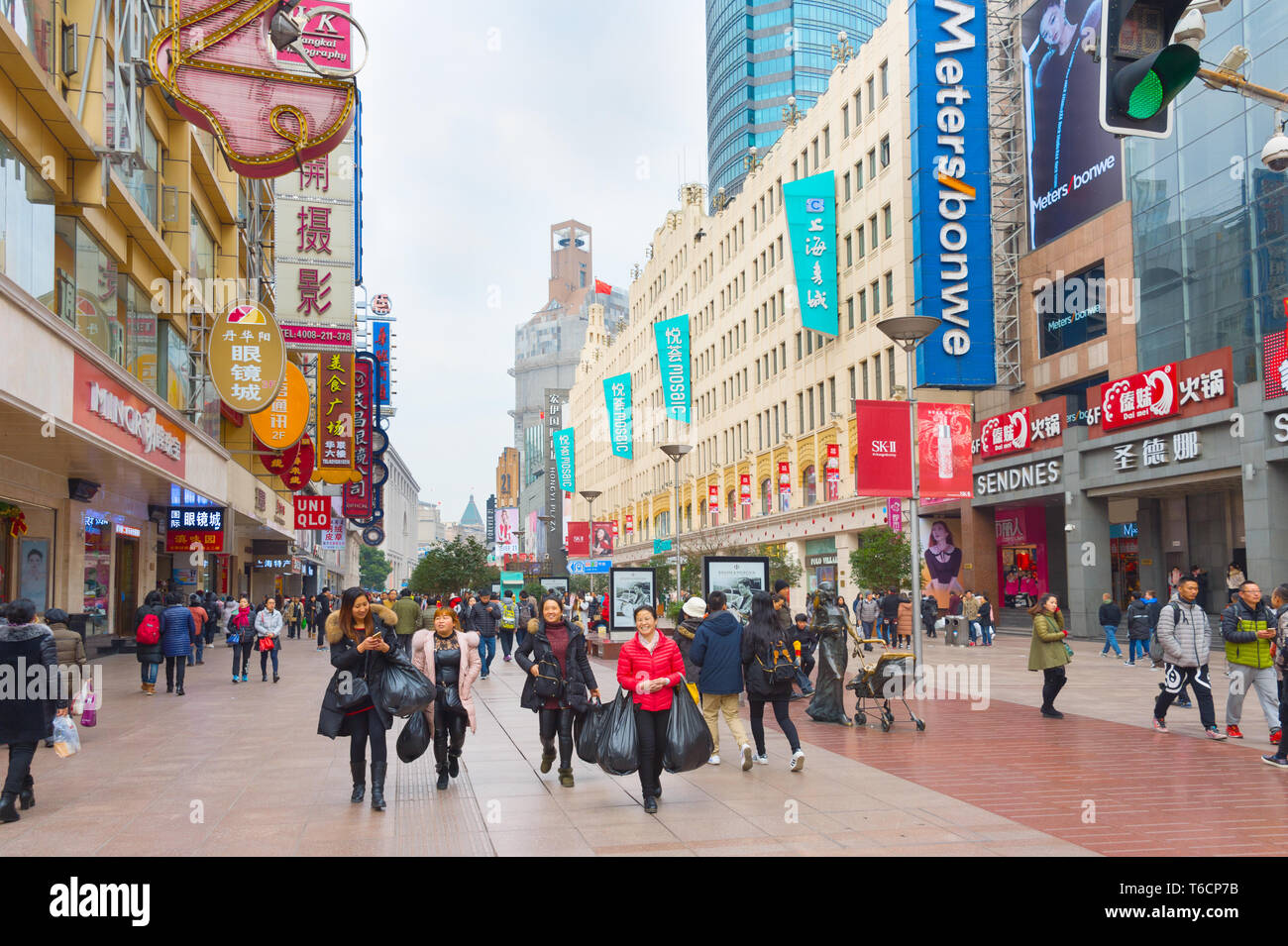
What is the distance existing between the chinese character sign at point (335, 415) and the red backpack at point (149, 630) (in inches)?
744

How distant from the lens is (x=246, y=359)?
23859mm

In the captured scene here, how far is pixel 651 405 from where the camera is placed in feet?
263

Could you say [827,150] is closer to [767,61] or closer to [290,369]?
[290,369]

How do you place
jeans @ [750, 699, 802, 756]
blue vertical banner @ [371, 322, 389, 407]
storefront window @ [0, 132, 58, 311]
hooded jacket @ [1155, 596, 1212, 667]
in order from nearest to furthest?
jeans @ [750, 699, 802, 756] < hooded jacket @ [1155, 596, 1212, 667] < storefront window @ [0, 132, 58, 311] < blue vertical banner @ [371, 322, 389, 407]

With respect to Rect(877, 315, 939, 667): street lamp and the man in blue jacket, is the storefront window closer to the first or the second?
the man in blue jacket

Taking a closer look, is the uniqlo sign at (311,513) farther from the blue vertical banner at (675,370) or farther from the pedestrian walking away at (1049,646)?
the pedestrian walking away at (1049,646)

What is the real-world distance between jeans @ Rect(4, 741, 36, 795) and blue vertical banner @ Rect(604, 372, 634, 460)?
62562 millimetres

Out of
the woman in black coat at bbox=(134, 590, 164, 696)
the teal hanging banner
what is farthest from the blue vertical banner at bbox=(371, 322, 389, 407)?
the teal hanging banner

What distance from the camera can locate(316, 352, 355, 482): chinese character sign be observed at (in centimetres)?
3609

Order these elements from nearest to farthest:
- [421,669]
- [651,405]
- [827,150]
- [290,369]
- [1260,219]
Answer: [421,669], [1260,219], [290,369], [827,150], [651,405]

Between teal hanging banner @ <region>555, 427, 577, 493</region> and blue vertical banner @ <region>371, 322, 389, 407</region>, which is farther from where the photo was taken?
teal hanging banner @ <region>555, 427, 577, 493</region>

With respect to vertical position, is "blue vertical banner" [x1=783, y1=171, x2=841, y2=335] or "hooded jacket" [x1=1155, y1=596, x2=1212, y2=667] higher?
"blue vertical banner" [x1=783, y1=171, x2=841, y2=335]
